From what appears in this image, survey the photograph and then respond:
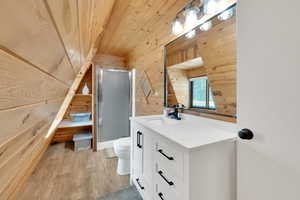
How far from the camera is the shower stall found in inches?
107

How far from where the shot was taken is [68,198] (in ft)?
4.90

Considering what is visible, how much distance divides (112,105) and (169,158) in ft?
7.26

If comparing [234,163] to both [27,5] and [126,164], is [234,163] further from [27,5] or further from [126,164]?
[126,164]

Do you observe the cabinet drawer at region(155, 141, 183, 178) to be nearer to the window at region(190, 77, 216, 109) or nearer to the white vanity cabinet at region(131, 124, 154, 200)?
the white vanity cabinet at region(131, 124, 154, 200)

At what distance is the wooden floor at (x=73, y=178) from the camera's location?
5.08 ft

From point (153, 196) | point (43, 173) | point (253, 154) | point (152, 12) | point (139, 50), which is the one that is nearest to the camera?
point (253, 154)

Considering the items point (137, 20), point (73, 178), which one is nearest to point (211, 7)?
point (137, 20)

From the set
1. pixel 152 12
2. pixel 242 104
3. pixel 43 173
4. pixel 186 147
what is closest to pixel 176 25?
pixel 152 12

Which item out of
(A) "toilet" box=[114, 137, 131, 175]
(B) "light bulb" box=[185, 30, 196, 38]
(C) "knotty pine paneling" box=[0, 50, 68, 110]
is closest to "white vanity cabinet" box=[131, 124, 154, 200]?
(A) "toilet" box=[114, 137, 131, 175]

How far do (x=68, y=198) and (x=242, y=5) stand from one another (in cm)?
232

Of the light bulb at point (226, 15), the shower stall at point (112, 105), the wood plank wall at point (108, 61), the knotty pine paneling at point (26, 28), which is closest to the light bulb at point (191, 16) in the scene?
the light bulb at point (226, 15)

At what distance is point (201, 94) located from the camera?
4.40 feet

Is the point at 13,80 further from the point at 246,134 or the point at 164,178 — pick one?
the point at 246,134

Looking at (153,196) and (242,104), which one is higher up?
(242,104)
